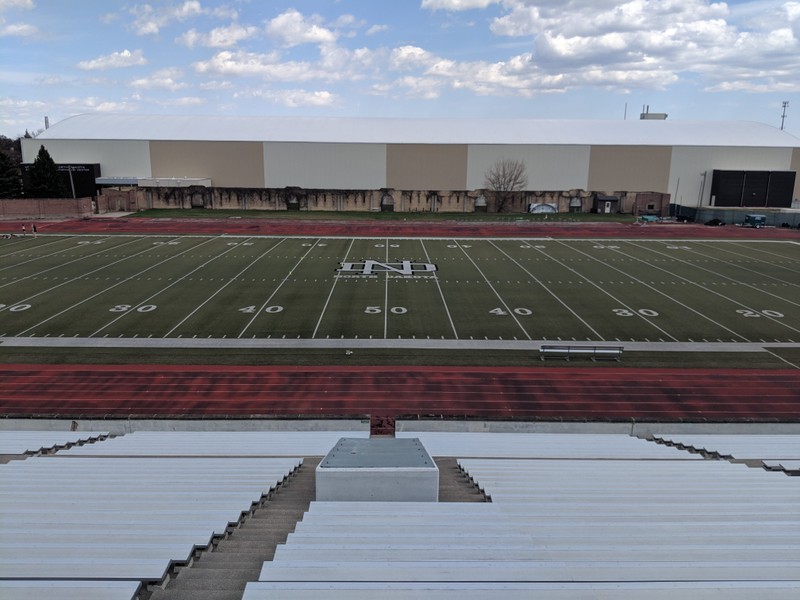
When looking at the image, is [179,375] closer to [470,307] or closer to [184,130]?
[470,307]

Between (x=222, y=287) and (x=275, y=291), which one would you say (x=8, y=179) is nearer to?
(x=222, y=287)

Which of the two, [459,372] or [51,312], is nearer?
[459,372]

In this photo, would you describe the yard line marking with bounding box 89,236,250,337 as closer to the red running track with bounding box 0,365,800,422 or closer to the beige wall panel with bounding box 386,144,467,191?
the red running track with bounding box 0,365,800,422

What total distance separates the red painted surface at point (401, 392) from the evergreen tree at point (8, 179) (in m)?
49.6

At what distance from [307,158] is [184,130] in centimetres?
1680

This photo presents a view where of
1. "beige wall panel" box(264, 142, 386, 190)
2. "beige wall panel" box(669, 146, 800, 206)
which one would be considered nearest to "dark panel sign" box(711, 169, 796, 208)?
"beige wall panel" box(669, 146, 800, 206)

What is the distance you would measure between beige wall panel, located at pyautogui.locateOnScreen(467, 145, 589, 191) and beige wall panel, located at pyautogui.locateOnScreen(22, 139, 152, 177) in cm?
3808

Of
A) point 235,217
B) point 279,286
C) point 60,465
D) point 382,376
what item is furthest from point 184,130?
point 60,465

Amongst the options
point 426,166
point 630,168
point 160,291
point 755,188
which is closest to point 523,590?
point 160,291

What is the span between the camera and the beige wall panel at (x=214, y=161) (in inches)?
2729

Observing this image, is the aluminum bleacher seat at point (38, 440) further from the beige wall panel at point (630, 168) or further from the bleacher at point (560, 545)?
the beige wall panel at point (630, 168)

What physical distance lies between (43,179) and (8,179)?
3.01 metres

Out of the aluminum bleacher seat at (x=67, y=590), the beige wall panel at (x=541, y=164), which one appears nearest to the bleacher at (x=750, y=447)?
the aluminum bleacher seat at (x=67, y=590)

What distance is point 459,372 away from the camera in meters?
17.9
